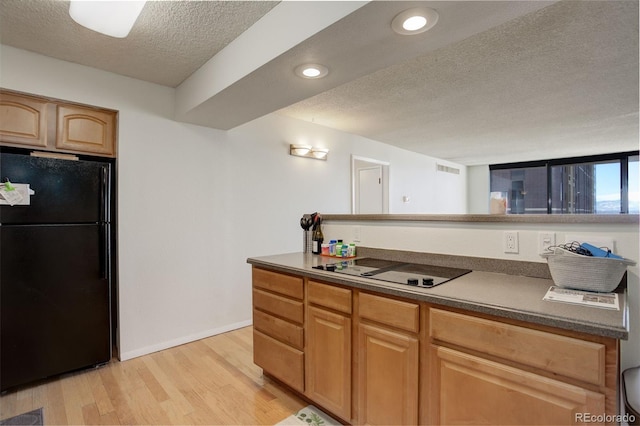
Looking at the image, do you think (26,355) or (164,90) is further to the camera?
(164,90)

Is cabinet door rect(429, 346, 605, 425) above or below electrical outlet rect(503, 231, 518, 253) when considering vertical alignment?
below

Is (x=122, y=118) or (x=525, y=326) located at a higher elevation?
(x=122, y=118)

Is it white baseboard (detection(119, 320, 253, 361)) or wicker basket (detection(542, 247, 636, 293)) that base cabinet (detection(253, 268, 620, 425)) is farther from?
white baseboard (detection(119, 320, 253, 361))

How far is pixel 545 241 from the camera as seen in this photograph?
4.93 ft

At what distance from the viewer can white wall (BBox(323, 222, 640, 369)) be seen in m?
1.29

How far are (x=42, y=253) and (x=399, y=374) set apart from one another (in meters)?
2.50

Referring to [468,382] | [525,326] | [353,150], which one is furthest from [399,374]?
[353,150]

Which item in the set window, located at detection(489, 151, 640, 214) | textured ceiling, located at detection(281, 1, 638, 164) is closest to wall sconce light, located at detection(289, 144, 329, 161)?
textured ceiling, located at detection(281, 1, 638, 164)

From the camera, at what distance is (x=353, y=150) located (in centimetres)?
471

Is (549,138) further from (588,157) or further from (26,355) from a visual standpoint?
(26,355)

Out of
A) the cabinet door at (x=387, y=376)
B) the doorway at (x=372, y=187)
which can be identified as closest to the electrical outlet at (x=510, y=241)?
the cabinet door at (x=387, y=376)

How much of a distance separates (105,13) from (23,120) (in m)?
1.32

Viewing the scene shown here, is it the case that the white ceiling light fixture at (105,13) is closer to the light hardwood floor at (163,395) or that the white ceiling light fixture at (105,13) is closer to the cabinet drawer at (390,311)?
the cabinet drawer at (390,311)

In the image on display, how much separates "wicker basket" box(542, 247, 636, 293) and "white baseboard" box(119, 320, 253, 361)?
2.92m
